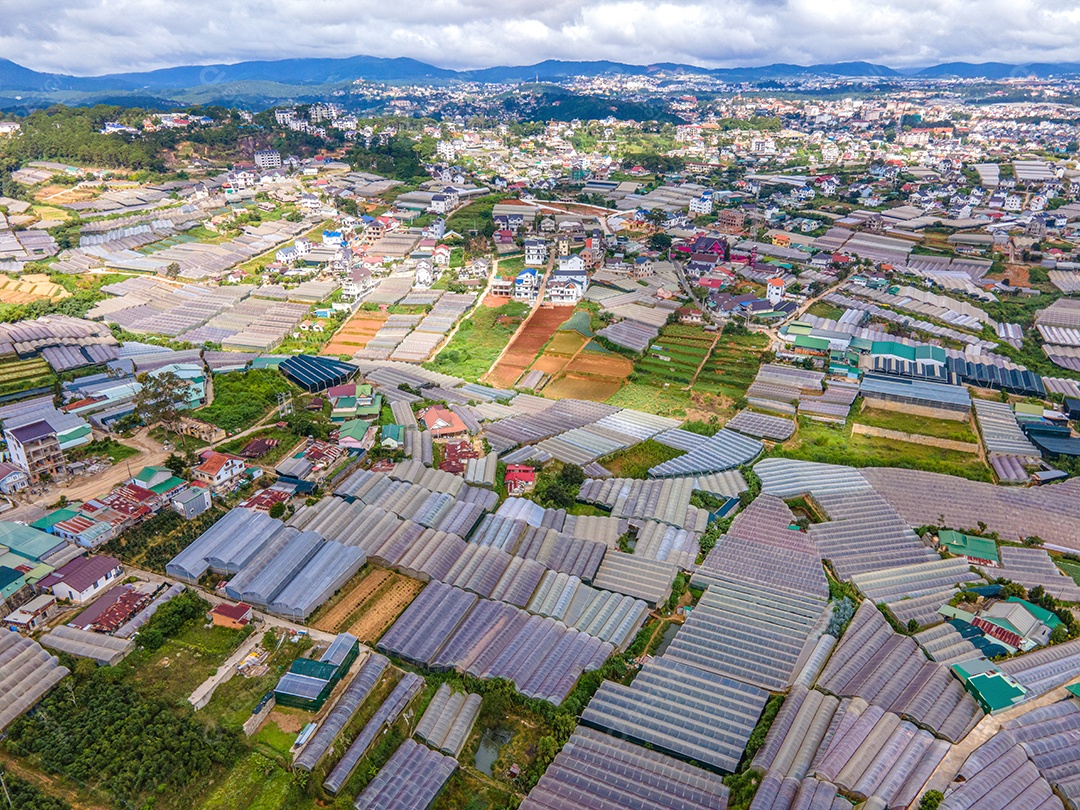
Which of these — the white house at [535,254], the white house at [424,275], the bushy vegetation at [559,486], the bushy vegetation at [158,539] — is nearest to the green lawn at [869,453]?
the bushy vegetation at [559,486]

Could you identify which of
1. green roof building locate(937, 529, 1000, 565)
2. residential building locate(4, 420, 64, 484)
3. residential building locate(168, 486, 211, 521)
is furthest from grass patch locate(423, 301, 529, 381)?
green roof building locate(937, 529, 1000, 565)

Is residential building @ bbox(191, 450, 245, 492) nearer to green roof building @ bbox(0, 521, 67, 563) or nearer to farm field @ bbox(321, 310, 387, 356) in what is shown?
green roof building @ bbox(0, 521, 67, 563)

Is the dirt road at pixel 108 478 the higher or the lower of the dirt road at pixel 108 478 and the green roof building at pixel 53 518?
the lower

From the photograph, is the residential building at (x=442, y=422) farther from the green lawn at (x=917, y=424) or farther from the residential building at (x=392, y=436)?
the green lawn at (x=917, y=424)

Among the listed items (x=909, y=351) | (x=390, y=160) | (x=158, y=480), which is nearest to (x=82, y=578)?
(x=158, y=480)

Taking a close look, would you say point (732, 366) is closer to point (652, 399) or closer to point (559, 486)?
point (652, 399)

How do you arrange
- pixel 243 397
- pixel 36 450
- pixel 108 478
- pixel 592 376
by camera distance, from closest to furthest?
1. pixel 36 450
2. pixel 108 478
3. pixel 243 397
4. pixel 592 376

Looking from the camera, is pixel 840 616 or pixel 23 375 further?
pixel 23 375
